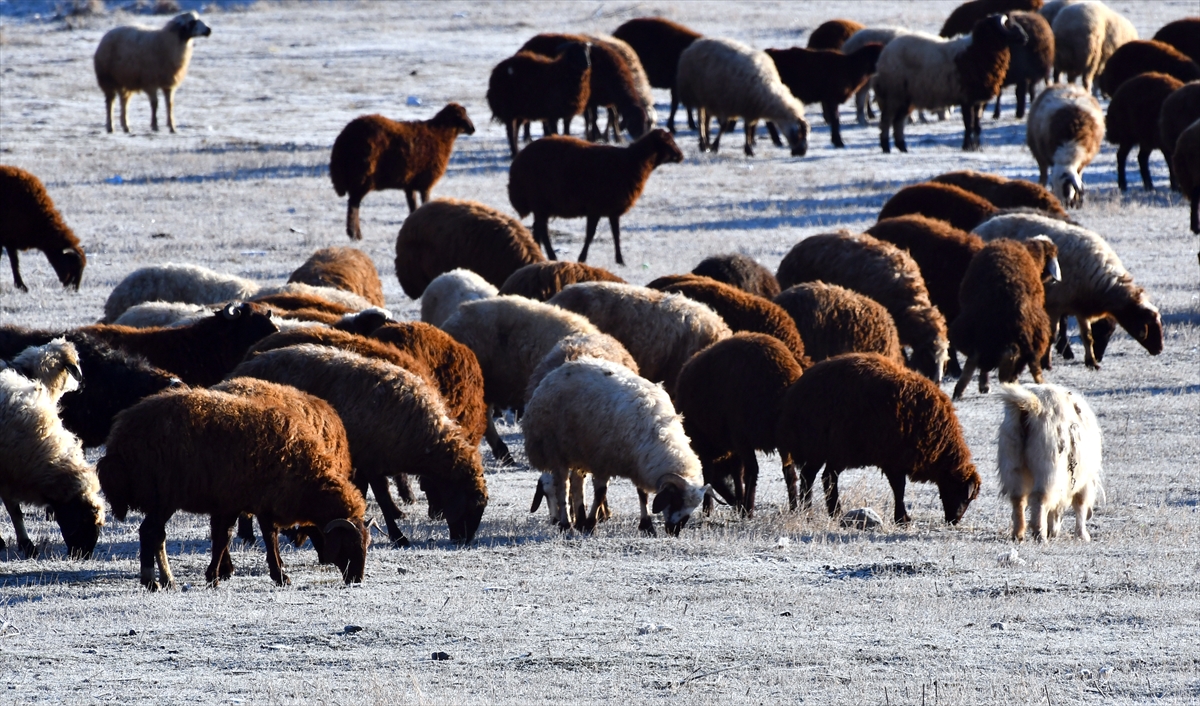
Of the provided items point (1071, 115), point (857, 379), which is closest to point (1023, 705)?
point (857, 379)

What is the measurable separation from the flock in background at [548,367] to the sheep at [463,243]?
0.09ft

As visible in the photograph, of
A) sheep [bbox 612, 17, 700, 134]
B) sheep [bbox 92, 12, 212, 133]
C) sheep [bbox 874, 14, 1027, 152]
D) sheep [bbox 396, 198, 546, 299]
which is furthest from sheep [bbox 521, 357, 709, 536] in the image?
sheep [bbox 612, 17, 700, 134]

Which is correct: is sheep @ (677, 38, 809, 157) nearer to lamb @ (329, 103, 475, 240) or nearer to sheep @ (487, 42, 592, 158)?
sheep @ (487, 42, 592, 158)

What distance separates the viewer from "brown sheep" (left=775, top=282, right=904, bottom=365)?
11.8 metres

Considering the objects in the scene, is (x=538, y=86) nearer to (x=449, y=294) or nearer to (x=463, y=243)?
(x=463, y=243)

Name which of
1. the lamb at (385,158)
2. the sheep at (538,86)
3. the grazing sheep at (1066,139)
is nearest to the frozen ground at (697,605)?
the lamb at (385,158)

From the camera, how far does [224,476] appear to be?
6.85 meters

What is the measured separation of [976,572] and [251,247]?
43.6 ft

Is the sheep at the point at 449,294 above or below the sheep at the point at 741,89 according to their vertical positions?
below

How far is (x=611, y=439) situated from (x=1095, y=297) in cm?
761

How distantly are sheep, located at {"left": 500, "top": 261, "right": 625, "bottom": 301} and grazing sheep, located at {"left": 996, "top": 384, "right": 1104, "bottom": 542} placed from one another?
191 inches

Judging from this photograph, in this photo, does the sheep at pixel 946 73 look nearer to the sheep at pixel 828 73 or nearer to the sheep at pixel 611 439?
the sheep at pixel 828 73

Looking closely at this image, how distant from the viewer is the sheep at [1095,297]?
14.3 m

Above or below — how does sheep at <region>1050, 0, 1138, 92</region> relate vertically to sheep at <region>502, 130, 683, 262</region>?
above
